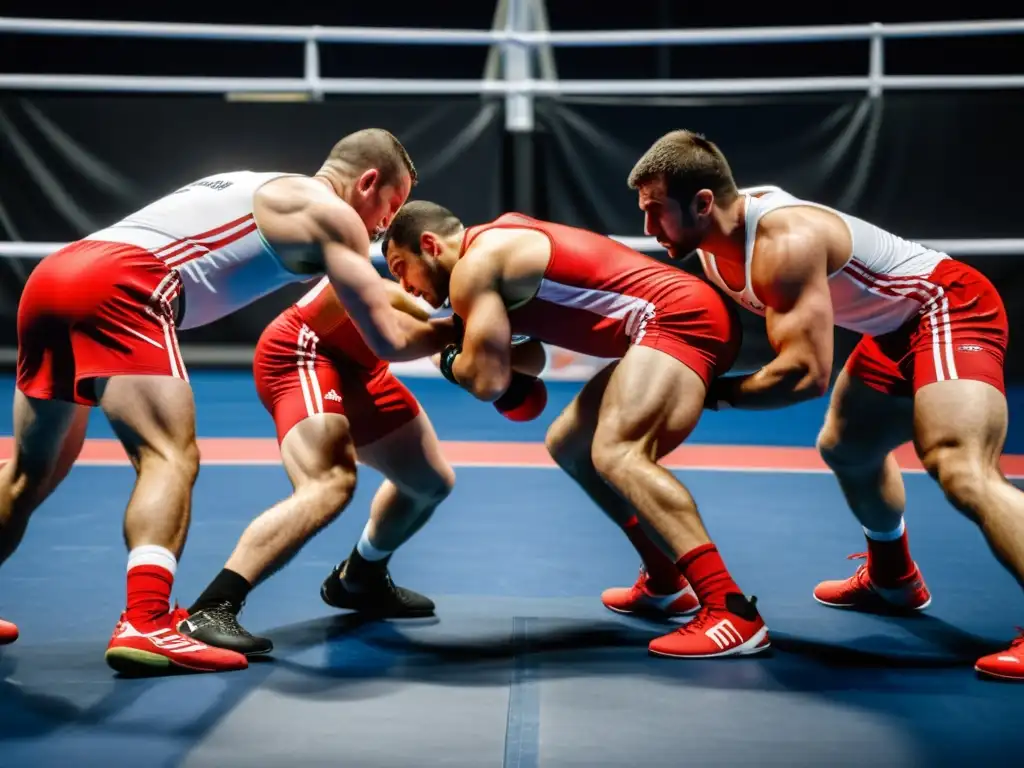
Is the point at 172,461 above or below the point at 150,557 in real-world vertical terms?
above

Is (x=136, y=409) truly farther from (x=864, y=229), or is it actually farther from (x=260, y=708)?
(x=864, y=229)

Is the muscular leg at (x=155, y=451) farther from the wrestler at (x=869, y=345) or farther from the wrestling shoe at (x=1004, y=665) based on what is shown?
the wrestling shoe at (x=1004, y=665)

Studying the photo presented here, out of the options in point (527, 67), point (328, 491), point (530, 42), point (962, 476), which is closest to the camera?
point (962, 476)

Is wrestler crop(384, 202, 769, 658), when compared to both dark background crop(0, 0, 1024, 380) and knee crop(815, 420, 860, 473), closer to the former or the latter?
knee crop(815, 420, 860, 473)

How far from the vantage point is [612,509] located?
171 inches

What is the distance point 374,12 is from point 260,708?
12.9 m

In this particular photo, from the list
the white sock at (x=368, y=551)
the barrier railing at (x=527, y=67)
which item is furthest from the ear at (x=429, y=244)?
the barrier railing at (x=527, y=67)

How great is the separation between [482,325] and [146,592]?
1.18 meters

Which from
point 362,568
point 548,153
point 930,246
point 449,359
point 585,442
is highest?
point 548,153

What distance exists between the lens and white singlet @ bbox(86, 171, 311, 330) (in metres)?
3.78

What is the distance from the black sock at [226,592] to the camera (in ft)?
12.3

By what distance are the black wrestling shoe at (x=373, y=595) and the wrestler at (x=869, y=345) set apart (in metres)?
1.20

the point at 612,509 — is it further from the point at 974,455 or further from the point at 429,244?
the point at 974,455

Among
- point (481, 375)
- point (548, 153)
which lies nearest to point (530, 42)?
point (548, 153)
